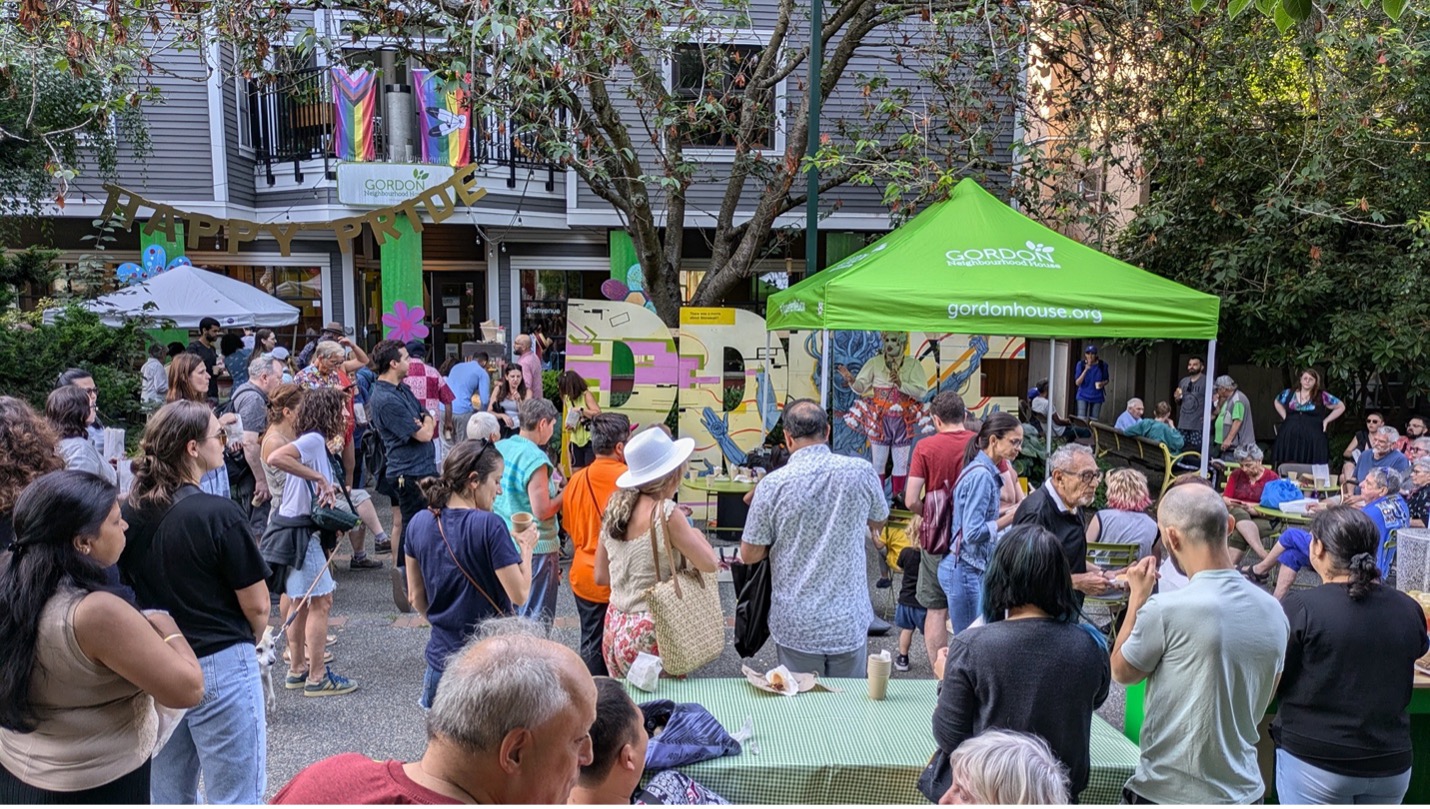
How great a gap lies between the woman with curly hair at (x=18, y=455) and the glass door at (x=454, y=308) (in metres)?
14.6

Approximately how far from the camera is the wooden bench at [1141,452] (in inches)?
383

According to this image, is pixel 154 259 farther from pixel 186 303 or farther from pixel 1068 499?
pixel 1068 499

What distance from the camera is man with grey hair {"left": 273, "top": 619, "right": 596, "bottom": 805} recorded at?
5.56 feet

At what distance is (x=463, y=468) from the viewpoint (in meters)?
3.82

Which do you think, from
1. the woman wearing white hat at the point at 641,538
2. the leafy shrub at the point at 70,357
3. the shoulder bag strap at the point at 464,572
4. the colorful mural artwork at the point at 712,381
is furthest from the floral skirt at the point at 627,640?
the leafy shrub at the point at 70,357

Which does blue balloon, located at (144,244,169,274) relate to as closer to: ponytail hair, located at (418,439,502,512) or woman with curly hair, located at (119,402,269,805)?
ponytail hair, located at (418,439,502,512)

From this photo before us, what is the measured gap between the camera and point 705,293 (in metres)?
10.1

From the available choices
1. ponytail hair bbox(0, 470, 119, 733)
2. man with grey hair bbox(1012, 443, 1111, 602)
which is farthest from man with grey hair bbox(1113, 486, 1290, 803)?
ponytail hair bbox(0, 470, 119, 733)

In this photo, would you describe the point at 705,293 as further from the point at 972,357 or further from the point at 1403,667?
the point at 1403,667

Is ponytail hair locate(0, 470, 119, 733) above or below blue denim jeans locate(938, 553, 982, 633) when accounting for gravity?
above

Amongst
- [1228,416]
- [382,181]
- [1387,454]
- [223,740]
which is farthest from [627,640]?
[382,181]

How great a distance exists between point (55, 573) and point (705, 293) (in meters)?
8.01

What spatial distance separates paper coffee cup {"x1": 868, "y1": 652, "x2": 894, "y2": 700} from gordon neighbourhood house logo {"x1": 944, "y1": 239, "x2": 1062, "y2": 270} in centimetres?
391

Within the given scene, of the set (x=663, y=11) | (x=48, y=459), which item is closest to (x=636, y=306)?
(x=663, y=11)
